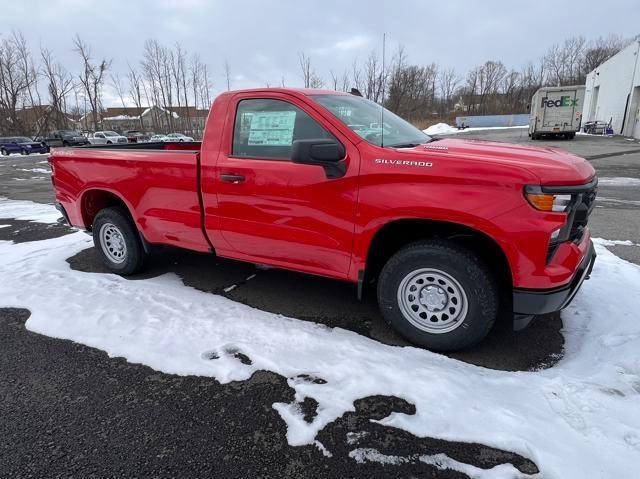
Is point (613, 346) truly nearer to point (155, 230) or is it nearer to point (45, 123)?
point (155, 230)

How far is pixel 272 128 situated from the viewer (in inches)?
137

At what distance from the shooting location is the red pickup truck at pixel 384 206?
2631 millimetres

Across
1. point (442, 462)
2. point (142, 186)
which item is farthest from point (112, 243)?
point (442, 462)

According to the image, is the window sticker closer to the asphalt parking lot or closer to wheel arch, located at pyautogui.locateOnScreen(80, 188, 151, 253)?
the asphalt parking lot

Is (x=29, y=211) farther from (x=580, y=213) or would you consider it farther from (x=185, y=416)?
(x=580, y=213)

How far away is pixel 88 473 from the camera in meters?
2.07

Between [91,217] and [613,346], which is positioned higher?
[91,217]

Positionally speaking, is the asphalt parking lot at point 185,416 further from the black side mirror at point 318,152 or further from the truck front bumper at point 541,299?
the black side mirror at point 318,152

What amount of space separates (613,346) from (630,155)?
18580 mm

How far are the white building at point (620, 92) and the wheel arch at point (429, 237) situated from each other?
3027cm

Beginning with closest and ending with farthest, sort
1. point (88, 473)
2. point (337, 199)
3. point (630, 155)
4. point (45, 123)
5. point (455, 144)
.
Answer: point (88, 473), point (337, 199), point (455, 144), point (630, 155), point (45, 123)

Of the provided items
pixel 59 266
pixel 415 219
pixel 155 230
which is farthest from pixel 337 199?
pixel 59 266

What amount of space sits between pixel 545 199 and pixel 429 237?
33.1 inches

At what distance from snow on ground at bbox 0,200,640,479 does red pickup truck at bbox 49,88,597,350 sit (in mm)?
445
